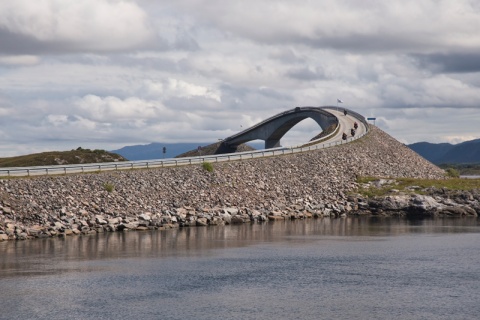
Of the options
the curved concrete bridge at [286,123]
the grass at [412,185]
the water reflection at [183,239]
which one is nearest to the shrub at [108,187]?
the water reflection at [183,239]

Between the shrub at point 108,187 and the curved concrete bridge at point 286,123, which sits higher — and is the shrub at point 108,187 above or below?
below

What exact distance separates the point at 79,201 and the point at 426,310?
4659cm

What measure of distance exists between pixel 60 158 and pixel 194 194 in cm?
5056

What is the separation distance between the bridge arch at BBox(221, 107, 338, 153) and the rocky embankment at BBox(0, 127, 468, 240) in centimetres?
2918

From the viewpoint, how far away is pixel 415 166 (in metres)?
136

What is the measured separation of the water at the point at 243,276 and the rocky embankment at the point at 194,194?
12.4 feet

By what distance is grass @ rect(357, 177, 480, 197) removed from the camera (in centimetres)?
11381

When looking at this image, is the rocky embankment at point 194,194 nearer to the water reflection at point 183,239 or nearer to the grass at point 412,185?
the grass at point 412,185

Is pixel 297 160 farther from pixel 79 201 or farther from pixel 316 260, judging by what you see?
pixel 316 260

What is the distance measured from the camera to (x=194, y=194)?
97312 millimetres

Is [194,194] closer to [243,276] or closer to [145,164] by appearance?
[145,164]

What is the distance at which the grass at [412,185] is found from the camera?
114 metres

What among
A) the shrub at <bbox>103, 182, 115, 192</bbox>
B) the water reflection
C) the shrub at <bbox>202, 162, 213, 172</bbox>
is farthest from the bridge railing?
the water reflection

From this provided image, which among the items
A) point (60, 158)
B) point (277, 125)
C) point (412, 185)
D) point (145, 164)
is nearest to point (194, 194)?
point (145, 164)
